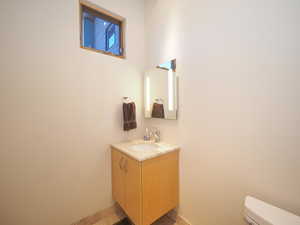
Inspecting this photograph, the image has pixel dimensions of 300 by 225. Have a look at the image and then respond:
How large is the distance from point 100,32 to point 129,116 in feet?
3.85

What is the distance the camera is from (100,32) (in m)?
1.55

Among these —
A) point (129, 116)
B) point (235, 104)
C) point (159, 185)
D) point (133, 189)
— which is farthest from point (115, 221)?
point (235, 104)

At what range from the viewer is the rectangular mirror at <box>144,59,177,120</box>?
139cm

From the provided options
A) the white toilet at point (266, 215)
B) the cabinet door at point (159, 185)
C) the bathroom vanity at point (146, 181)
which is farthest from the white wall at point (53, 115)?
the white toilet at point (266, 215)

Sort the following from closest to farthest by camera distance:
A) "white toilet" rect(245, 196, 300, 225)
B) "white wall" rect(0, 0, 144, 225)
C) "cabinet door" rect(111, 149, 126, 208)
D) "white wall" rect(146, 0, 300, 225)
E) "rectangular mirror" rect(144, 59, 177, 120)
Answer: "white toilet" rect(245, 196, 300, 225) → "white wall" rect(146, 0, 300, 225) → "white wall" rect(0, 0, 144, 225) → "cabinet door" rect(111, 149, 126, 208) → "rectangular mirror" rect(144, 59, 177, 120)

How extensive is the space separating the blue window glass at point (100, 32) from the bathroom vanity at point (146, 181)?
1296mm

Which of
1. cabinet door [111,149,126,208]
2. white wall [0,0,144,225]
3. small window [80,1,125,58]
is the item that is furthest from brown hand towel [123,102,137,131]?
small window [80,1,125,58]

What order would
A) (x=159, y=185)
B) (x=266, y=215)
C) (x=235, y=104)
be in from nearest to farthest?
(x=266, y=215), (x=235, y=104), (x=159, y=185)

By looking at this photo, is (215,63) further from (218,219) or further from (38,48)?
(38,48)

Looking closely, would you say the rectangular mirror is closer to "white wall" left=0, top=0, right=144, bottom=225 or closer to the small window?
"white wall" left=0, top=0, right=144, bottom=225

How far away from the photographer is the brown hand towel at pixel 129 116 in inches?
60.9

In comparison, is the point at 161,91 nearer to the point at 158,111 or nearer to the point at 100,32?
the point at 158,111

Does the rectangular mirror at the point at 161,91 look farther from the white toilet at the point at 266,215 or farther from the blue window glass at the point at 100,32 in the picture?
the white toilet at the point at 266,215

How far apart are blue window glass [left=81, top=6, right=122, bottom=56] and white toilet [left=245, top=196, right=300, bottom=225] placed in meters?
1.98
